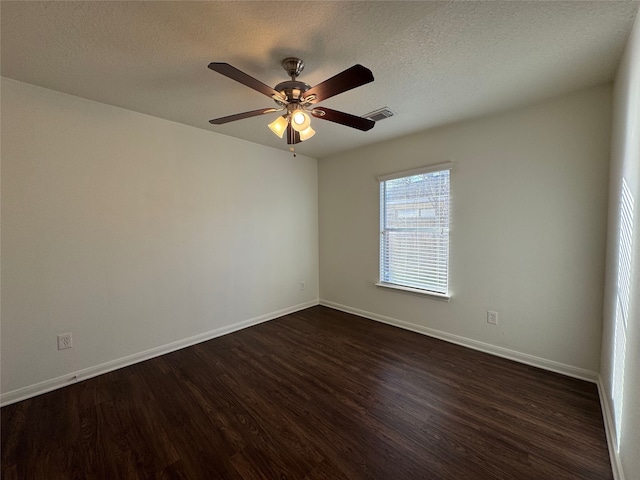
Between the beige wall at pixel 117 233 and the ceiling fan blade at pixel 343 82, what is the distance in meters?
1.93

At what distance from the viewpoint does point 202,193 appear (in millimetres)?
3105

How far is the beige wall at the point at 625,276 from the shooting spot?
48.7 inches

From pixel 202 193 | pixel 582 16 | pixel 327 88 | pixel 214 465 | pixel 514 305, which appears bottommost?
pixel 214 465

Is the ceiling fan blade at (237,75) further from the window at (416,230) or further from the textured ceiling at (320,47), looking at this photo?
the window at (416,230)

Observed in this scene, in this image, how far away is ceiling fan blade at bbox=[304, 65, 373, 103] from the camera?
1360mm

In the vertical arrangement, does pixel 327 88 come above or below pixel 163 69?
below

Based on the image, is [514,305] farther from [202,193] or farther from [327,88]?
[202,193]

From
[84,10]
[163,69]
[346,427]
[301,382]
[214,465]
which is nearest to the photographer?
[84,10]

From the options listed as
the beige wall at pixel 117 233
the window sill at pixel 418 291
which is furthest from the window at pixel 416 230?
the beige wall at pixel 117 233

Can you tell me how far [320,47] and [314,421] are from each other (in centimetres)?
A: 248

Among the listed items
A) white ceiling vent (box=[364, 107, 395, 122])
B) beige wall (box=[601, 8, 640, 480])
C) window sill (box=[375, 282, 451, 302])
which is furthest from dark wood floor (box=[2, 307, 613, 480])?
white ceiling vent (box=[364, 107, 395, 122])

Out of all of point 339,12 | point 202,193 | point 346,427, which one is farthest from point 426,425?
point 202,193

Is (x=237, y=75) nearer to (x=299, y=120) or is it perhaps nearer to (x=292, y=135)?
(x=299, y=120)

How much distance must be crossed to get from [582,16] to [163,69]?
2.60 m
